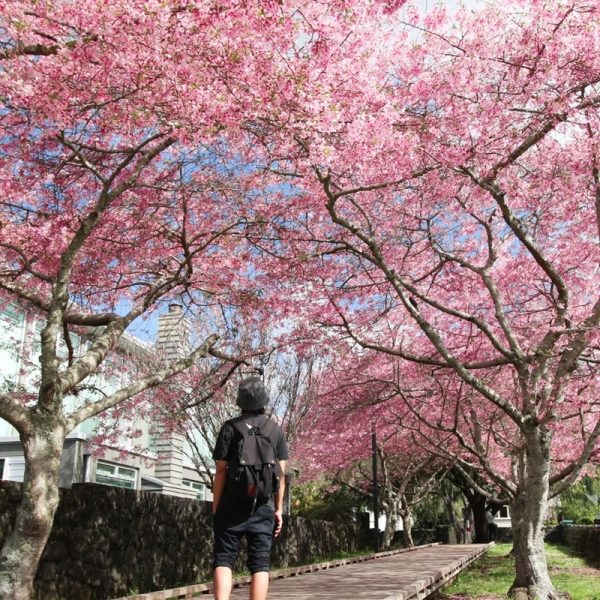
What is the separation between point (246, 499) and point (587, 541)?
22.8 metres

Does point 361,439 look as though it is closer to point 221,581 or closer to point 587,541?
point 587,541

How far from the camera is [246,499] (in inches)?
173

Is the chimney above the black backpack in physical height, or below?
above

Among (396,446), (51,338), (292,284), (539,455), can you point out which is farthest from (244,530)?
(396,446)

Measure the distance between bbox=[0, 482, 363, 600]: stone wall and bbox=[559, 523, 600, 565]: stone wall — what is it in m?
14.1

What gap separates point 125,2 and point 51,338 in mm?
3527

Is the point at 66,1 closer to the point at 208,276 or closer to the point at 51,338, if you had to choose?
the point at 51,338

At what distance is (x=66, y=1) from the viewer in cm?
674

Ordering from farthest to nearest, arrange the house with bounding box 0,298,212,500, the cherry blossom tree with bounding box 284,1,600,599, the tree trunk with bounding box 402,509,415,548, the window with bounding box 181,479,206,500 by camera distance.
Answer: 1. the tree trunk with bounding box 402,509,415,548
2. the window with bounding box 181,479,206,500
3. the house with bounding box 0,298,212,500
4. the cherry blossom tree with bounding box 284,1,600,599

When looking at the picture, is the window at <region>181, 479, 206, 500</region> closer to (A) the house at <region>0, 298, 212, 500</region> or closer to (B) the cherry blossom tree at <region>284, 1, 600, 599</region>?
(A) the house at <region>0, 298, 212, 500</region>

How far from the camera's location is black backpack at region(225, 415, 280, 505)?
438 centimetres

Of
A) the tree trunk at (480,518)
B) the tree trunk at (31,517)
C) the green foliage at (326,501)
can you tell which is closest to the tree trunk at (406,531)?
the green foliage at (326,501)

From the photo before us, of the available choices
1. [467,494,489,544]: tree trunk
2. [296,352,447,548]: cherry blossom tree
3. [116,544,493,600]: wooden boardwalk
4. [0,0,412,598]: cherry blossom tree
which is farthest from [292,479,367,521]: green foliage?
[0,0,412,598]: cherry blossom tree

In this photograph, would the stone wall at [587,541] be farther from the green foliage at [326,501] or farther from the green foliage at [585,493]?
the green foliage at [326,501]
